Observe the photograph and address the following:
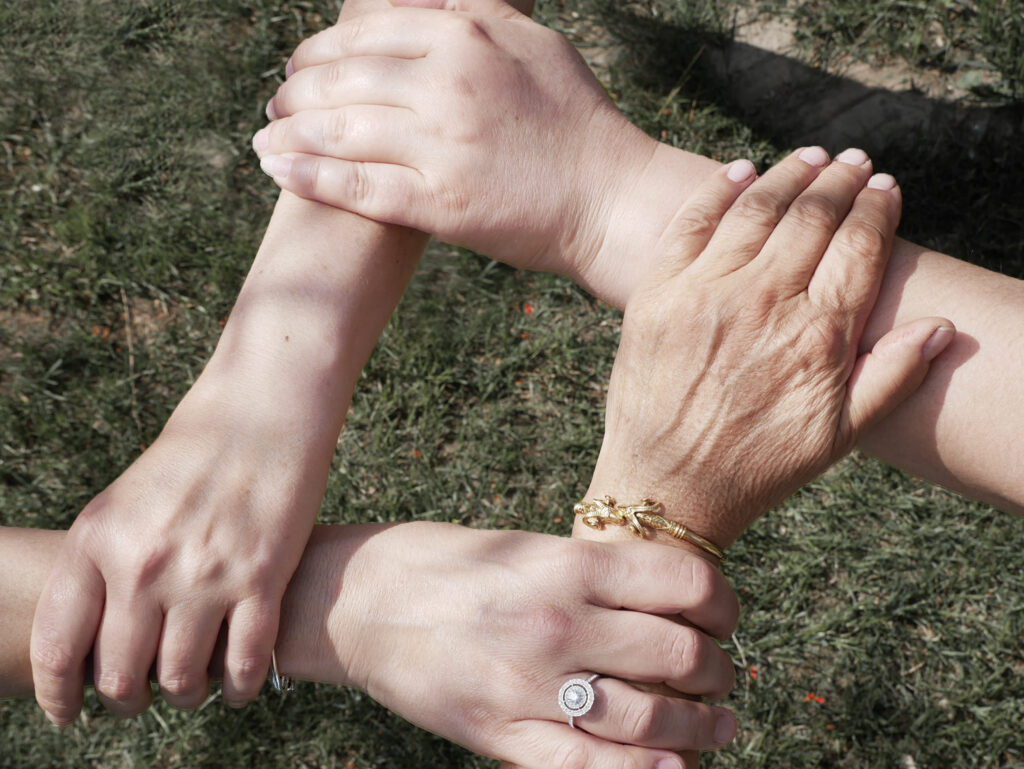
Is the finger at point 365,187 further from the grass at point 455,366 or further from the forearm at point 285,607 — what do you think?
the grass at point 455,366

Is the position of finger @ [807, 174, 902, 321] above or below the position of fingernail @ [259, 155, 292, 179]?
above

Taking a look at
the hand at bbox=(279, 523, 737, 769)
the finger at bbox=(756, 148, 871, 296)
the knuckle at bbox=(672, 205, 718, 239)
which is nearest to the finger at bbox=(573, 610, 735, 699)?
the hand at bbox=(279, 523, 737, 769)

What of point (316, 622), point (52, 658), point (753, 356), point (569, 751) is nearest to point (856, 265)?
point (753, 356)

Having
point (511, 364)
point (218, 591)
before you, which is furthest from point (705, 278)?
point (511, 364)

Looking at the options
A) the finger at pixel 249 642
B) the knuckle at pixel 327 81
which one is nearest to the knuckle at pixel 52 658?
the finger at pixel 249 642

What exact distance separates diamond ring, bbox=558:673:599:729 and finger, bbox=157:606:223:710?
76cm

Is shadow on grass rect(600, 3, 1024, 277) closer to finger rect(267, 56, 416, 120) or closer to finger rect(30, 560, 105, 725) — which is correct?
finger rect(267, 56, 416, 120)

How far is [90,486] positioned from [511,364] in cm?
173

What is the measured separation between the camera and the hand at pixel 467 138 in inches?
88.0

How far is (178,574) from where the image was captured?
73.9 inches

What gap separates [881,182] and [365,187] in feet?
4.21

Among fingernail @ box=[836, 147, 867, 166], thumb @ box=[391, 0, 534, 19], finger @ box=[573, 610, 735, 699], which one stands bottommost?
finger @ box=[573, 610, 735, 699]

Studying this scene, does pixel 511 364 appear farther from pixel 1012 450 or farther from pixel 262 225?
pixel 1012 450

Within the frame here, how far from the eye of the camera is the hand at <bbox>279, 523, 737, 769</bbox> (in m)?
1.78
